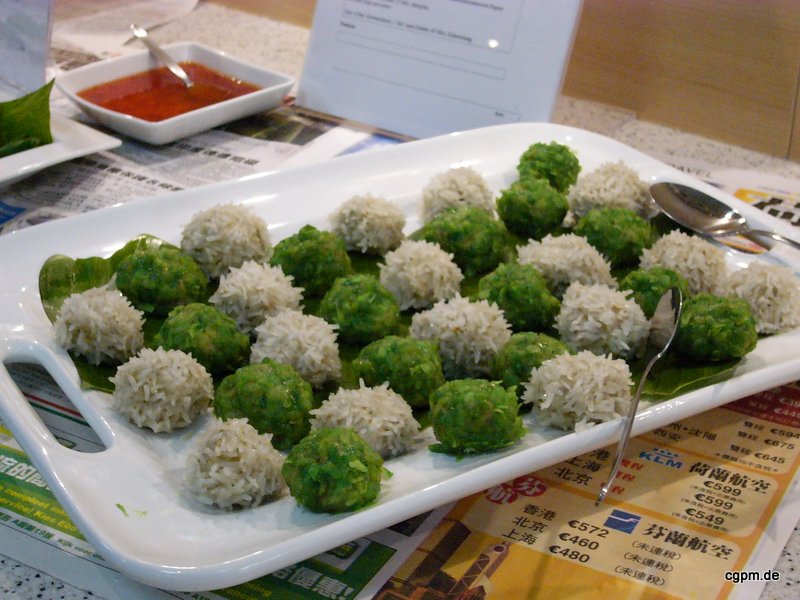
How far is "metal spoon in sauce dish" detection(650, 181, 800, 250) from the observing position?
1.80m

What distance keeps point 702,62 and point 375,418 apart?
1628 mm

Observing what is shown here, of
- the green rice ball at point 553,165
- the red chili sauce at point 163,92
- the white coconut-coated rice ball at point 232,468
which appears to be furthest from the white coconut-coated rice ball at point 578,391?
the red chili sauce at point 163,92

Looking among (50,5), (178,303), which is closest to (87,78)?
(50,5)

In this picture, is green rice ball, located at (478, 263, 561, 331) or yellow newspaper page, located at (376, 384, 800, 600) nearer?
yellow newspaper page, located at (376, 384, 800, 600)

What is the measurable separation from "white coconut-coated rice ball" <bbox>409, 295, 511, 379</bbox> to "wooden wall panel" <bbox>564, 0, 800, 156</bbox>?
1278 millimetres

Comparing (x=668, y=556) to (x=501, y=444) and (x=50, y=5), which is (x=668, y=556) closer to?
(x=501, y=444)

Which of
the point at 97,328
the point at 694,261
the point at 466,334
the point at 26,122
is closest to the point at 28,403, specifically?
the point at 97,328

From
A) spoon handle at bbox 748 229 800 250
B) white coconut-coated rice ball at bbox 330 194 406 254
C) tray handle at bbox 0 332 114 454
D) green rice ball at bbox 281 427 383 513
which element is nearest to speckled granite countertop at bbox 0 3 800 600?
tray handle at bbox 0 332 114 454

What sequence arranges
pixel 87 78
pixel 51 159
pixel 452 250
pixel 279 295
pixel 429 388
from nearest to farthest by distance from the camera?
pixel 429 388 < pixel 279 295 < pixel 452 250 < pixel 51 159 < pixel 87 78

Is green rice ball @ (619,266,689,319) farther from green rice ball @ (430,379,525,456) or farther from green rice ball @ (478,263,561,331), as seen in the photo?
green rice ball @ (430,379,525,456)

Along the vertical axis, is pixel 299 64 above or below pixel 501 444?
above

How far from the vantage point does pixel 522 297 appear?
60.6 inches

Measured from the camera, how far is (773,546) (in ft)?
3.92

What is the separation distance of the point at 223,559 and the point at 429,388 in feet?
1.46
